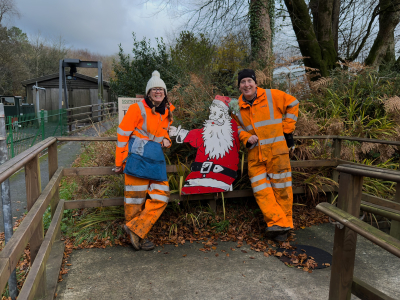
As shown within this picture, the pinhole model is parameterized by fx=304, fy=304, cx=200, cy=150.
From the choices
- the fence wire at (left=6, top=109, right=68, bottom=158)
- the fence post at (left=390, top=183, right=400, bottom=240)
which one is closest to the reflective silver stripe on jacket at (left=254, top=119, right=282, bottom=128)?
the fence post at (left=390, top=183, right=400, bottom=240)

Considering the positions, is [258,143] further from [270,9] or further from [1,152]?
[270,9]

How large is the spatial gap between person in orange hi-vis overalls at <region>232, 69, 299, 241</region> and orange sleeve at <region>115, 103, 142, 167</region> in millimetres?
1265

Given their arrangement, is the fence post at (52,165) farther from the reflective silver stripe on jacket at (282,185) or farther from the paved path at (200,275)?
the reflective silver stripe on jacket at (282,185)

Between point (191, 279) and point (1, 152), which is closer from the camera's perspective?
point (1, 152)

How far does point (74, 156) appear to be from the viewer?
8227 mm

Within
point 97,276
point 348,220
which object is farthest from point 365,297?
point 97,276

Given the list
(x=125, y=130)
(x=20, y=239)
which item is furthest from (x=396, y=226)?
(x=20, y=239)

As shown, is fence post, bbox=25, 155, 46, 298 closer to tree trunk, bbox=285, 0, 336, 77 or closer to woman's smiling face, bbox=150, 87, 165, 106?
woman's smiling face, bbox=150, 87, 165, 106

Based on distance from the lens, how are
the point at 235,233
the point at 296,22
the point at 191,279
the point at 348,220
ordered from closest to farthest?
the point at 348,220 < the point at 191,279 < the point at 235,233 < the point at 296,22

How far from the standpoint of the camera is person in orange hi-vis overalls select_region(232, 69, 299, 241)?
3539mm

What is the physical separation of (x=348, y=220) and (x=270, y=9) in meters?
6.93

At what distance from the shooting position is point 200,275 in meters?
2.90

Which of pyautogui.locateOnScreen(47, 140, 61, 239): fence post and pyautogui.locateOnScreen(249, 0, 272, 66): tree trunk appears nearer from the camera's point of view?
pyautogui.locateOnScreen(47, 140, 61, 239): fence post

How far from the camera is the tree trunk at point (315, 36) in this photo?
784 cm
